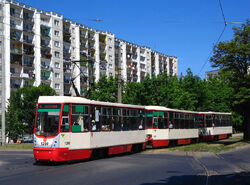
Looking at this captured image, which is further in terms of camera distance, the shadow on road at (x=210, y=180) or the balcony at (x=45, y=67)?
the balcony at (x=45, y=67)

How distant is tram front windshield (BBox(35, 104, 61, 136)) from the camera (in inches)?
621

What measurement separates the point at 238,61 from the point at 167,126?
7.90 meters

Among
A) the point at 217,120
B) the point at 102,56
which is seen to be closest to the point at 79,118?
the point at 217,120

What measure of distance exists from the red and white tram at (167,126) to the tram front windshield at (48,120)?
36.4 ft

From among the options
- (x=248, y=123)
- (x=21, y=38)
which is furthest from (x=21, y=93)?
(x=248, y=123)

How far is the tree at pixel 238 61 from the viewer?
29.3m

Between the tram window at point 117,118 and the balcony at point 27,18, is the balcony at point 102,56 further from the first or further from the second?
the tram window at point 117,118

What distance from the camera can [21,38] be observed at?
69062 mm

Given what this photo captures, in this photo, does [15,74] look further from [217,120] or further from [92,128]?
[92,128]

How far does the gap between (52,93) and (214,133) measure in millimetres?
29259

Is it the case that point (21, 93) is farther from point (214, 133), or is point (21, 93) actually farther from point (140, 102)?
point (214, 133)

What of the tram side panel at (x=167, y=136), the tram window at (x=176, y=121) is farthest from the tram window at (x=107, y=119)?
the tram window at (x=176, y=121)

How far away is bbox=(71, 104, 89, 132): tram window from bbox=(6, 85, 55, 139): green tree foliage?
42989mm

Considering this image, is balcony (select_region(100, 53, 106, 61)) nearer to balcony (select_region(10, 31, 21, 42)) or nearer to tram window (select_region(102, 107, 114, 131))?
balcony (select_region(10, 31, 21, 42))
